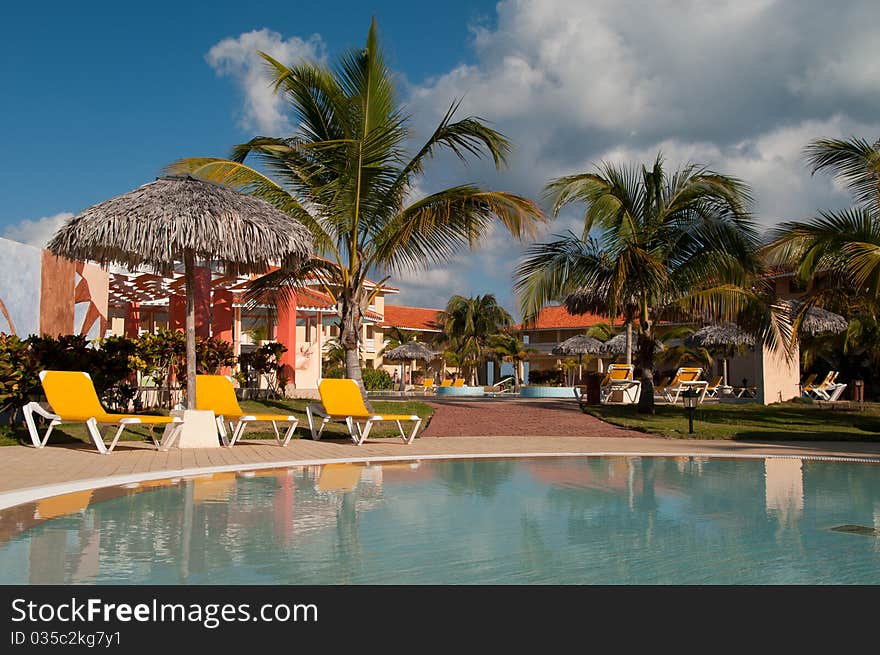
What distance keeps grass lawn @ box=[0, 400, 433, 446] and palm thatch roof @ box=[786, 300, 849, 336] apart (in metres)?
12.5

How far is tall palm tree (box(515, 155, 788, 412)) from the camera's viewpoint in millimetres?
15680

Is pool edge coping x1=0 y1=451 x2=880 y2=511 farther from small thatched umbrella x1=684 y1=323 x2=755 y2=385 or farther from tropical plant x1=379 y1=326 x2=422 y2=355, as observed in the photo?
tropical plant x1=379 y1=326 x2=422 y2=355

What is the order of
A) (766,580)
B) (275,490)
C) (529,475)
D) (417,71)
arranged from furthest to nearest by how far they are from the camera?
(417,71) → (529,475) → (275,490) → (766,580)

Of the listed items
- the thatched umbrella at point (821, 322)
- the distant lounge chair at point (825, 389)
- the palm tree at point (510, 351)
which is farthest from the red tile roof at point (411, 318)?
the distant lounge chair at point (825, 389)

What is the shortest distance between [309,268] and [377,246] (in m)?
1.26

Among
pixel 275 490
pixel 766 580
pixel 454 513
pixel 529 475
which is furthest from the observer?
pixel 529 475

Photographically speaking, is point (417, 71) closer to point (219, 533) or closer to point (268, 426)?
point (268, 426)

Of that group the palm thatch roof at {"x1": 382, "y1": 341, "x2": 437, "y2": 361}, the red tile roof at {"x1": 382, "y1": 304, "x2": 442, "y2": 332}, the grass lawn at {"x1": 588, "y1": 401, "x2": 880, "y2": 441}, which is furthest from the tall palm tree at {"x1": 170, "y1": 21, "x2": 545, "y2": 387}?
the red tile roof at {"x1": 382, "y1": 304, "x2": 442, "y2": 332}

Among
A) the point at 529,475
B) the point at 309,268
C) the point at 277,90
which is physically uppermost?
the point at 277,90

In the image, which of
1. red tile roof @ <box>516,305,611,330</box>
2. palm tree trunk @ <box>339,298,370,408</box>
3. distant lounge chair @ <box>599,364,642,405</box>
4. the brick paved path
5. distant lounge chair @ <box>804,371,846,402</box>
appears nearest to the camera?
palm tree trunk @ <box>339,298,370,408</box>

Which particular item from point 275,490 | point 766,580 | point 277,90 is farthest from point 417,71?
point 766,580

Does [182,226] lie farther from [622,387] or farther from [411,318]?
[411,318]

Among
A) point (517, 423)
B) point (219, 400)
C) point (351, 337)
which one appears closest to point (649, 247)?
point (517, 423)

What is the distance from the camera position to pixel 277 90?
13125 mm
